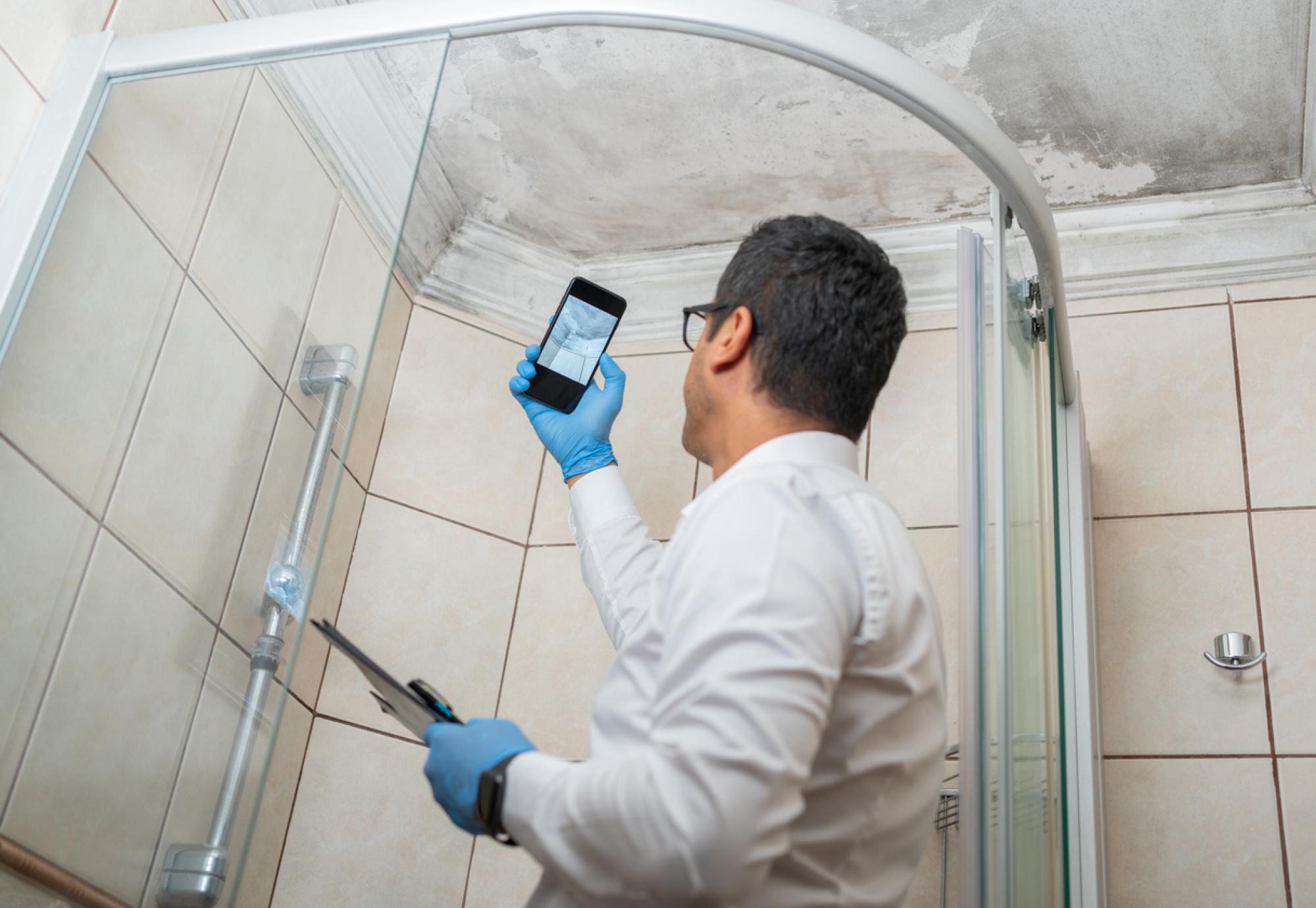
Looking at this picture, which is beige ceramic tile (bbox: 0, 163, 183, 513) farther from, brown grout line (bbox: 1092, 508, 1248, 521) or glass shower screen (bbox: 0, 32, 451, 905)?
brown grout line (bbox: 1092, 508, 1248, 521)

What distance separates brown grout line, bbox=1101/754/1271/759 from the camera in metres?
1.48

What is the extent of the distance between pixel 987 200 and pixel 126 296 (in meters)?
1.30

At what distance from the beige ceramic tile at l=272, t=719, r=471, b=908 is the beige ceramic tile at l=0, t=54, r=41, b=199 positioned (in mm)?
886

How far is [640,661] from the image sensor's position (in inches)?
32.9

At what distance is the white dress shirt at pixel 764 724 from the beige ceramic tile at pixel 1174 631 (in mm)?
810

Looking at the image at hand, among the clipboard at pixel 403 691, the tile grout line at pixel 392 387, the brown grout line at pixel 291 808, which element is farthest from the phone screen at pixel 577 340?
the clipboard at pixel 403 691

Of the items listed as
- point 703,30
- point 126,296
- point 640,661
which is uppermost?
point 703,30

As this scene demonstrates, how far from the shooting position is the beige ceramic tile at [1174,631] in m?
1.51

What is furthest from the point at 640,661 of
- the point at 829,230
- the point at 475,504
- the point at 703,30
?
the point at 475,504

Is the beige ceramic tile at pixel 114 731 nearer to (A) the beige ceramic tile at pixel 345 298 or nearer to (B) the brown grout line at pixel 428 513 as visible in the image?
(A) the beige ceramic tile at pixel 345 298

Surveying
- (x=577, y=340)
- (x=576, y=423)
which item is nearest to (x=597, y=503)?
(x=576, y=423)

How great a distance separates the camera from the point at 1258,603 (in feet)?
5.11

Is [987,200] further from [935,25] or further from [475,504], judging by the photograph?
[475,504]

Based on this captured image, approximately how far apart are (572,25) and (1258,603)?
3.71ft
